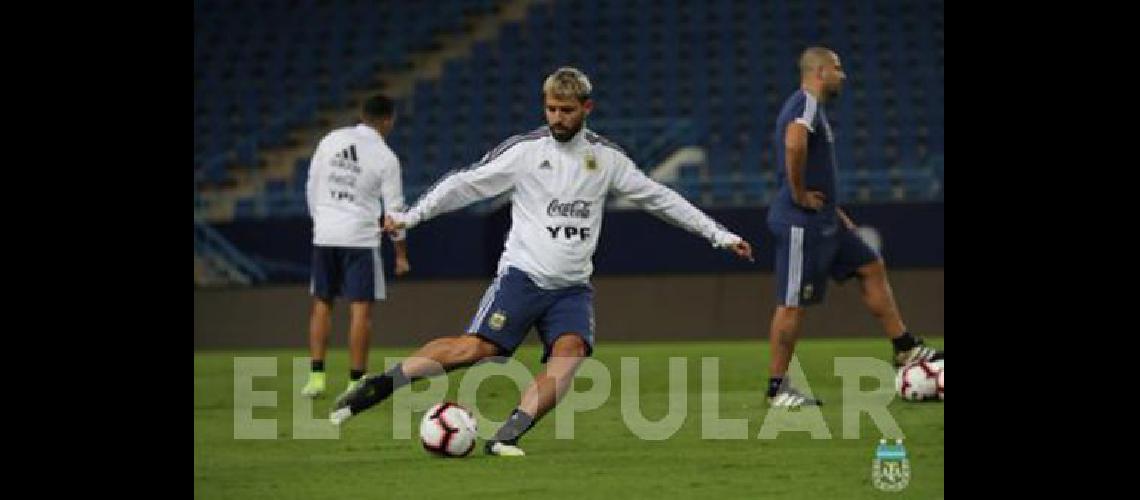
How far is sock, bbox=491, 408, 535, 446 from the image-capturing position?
29.1 ft

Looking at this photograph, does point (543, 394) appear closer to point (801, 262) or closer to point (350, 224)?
point (801, 262)

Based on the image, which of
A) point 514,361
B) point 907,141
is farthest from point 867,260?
point 907,141

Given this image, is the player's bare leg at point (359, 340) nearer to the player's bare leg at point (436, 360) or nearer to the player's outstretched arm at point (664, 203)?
the player's bare leg at point (436, 360)

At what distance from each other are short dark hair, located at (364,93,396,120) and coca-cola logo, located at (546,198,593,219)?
13.0 feet

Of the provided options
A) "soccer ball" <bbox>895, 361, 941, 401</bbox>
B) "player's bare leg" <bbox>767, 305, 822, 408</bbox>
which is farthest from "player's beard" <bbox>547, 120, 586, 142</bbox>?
"soccer ball" <bbox>895, 361, 941, 401</bbox>

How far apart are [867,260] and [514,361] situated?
5.35 metres

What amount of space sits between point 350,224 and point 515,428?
4377 mm

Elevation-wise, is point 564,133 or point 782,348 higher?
→ point 564,133

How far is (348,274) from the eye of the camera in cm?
1305

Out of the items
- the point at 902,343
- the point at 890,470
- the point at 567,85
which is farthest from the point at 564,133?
the point at 902,343

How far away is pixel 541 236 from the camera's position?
29.7ft

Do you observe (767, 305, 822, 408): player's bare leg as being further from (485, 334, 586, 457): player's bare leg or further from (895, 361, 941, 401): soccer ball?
(485, 334, 586, 457): player's bare leg

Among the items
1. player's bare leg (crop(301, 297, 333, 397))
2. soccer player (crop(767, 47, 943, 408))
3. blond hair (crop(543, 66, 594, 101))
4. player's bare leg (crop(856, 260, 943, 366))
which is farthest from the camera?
player's bare leg (crop(301, 297, 333, 397))
